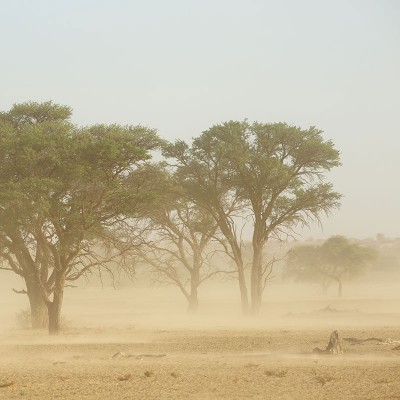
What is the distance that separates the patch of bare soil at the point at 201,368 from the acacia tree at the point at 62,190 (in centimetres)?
417

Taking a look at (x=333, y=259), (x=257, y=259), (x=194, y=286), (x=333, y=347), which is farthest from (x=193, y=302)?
(x=333, y=259)

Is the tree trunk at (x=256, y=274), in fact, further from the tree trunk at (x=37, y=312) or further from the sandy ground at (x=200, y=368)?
the tree trunk at (x=37, y=312)

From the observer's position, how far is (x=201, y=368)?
17031 millimetres

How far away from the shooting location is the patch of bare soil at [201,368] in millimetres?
13852

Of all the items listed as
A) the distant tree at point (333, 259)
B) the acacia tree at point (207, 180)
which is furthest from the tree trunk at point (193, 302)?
the distant tree at point (333, 259)

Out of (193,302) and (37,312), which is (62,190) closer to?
(37,312)

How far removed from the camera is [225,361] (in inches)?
728

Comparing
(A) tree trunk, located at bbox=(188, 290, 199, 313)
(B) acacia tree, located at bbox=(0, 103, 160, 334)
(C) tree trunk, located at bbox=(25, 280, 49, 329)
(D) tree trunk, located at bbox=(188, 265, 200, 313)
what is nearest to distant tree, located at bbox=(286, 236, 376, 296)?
(A) tree trunk, located at bbox=(188, 290, 199, 313)

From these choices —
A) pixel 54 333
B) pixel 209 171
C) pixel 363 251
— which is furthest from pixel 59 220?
pixel 363 251

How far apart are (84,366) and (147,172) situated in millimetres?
14027

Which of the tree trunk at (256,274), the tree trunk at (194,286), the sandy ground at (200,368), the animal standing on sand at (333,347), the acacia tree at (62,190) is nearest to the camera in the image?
the sandy ground at (200,368)

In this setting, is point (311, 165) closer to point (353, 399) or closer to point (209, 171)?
point (209, 171)

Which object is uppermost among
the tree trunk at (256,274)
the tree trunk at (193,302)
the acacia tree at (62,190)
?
the acacia tree at (62,190)

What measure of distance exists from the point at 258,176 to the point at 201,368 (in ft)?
72.5
